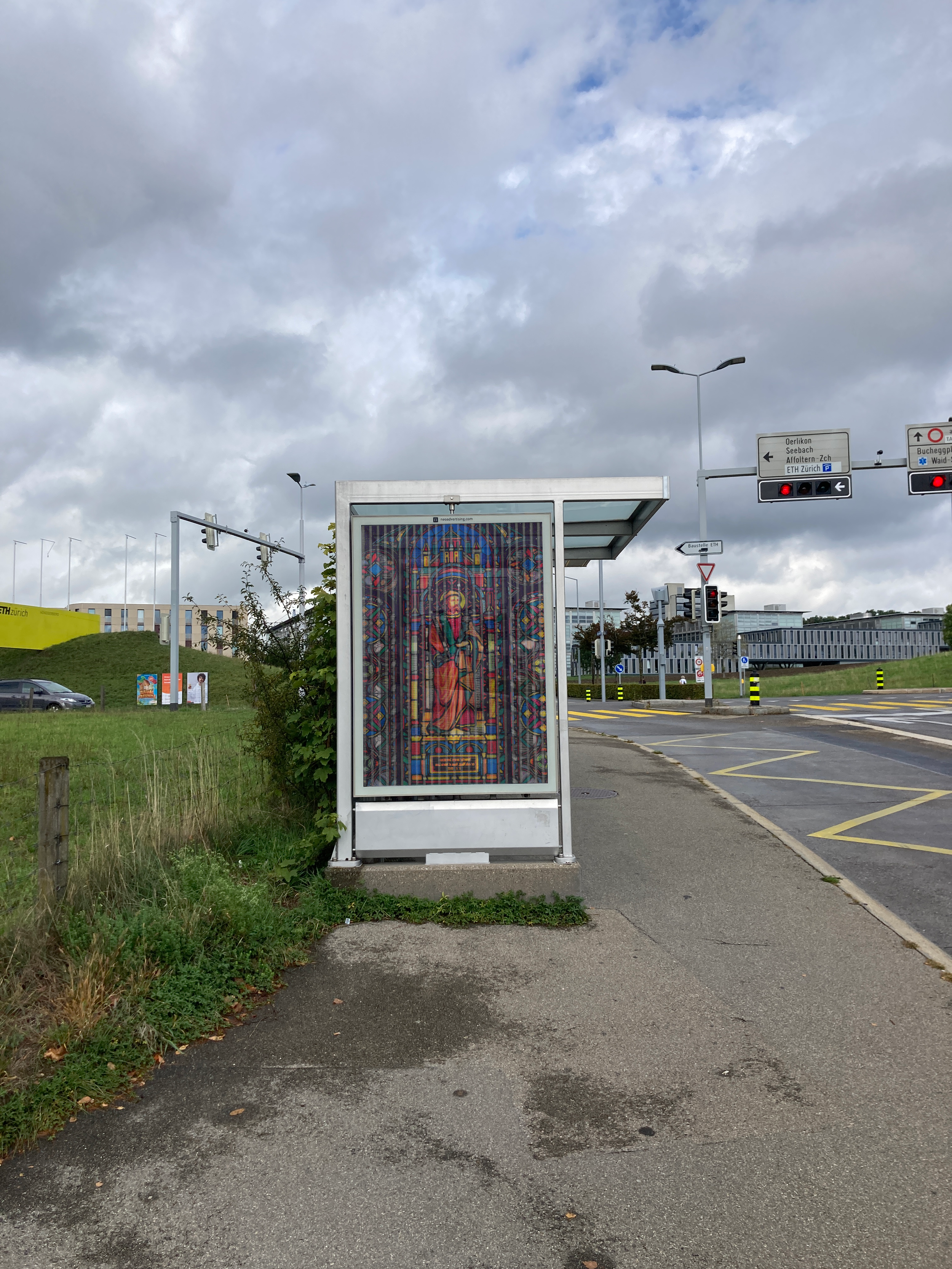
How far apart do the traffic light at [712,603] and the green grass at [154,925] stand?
22078 millimetres

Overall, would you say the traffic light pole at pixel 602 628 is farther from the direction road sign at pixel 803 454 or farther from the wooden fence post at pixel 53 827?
the wooden fence post at pixel 53 827

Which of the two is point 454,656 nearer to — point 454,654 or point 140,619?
point 454,654

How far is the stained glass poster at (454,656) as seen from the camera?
5801 millimetres

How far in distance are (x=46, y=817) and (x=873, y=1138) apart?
4093mm

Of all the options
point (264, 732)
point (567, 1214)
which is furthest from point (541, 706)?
point (567, 1214)

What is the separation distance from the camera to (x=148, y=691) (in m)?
35.3

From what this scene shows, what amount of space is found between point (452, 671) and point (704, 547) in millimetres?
22959

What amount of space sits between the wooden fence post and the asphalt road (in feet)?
16.6

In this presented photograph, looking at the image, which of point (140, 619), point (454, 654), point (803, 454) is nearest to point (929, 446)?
point (803, 454)

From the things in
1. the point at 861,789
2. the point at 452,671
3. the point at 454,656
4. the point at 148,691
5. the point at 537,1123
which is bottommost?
the point at 537,1123

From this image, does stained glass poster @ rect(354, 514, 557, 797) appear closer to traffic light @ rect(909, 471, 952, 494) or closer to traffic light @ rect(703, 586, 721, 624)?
traffic light @ rect(909, 471, 952, 494)

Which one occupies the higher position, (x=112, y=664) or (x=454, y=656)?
(x=112, y=664)

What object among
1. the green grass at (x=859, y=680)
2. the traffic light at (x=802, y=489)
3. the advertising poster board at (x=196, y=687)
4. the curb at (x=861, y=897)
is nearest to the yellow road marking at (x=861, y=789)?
the curb at (x=861, y=897)

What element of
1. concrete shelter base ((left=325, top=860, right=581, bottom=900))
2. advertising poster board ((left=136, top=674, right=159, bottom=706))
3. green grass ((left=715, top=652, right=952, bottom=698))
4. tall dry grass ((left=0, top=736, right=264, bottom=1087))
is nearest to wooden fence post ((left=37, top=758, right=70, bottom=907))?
tall dry grass ((left=0, top=736, right=264, bottom=1087))
